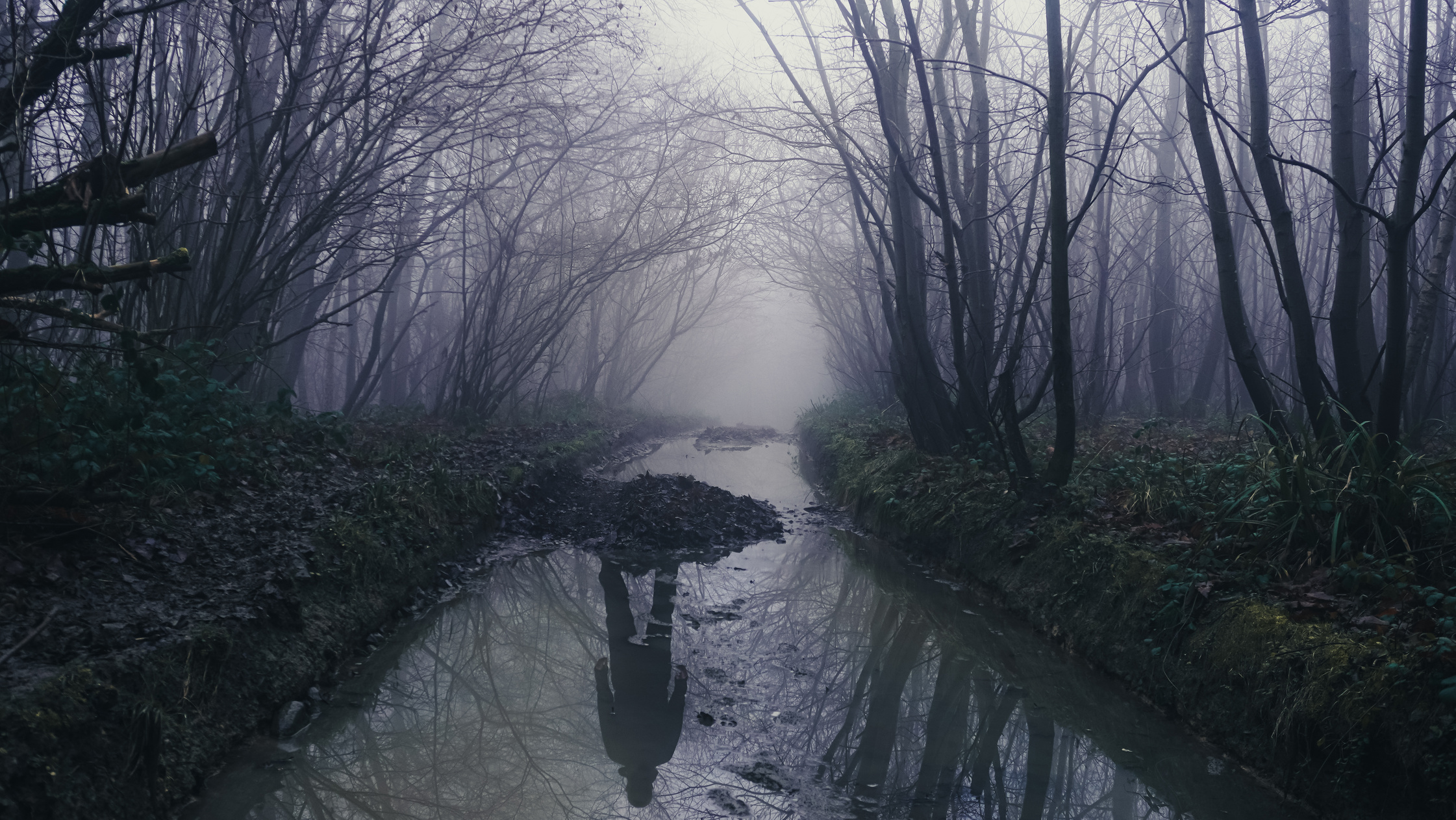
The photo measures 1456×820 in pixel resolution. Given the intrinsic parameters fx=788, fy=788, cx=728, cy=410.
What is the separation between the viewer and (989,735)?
150 inches

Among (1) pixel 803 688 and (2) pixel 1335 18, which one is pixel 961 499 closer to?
(1) pixel 803 688

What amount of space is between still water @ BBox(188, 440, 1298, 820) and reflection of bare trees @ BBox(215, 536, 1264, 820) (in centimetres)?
1

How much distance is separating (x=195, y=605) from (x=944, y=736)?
3.45 metres

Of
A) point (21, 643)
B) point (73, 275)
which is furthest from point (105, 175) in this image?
point (21, 643)

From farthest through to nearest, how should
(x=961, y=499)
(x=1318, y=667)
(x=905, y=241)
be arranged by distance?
1. (x=905, y=241)
2. (x=961, y=499)
3. (x=1318, y=667)

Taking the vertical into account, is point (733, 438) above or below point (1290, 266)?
below

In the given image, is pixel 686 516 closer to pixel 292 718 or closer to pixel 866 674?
pixel 866 674

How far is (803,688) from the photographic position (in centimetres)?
424

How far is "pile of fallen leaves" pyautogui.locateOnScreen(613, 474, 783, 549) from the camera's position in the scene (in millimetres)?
7684

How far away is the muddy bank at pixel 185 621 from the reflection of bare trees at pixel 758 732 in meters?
0.37

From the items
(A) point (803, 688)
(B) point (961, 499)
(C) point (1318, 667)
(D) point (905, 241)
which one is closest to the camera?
(C) point (1318, 667)

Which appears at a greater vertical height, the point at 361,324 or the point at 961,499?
the point at 361,324

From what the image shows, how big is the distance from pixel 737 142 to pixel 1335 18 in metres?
8.35

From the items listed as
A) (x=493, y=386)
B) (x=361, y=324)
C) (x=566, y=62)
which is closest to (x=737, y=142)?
(x=566, y=62)
